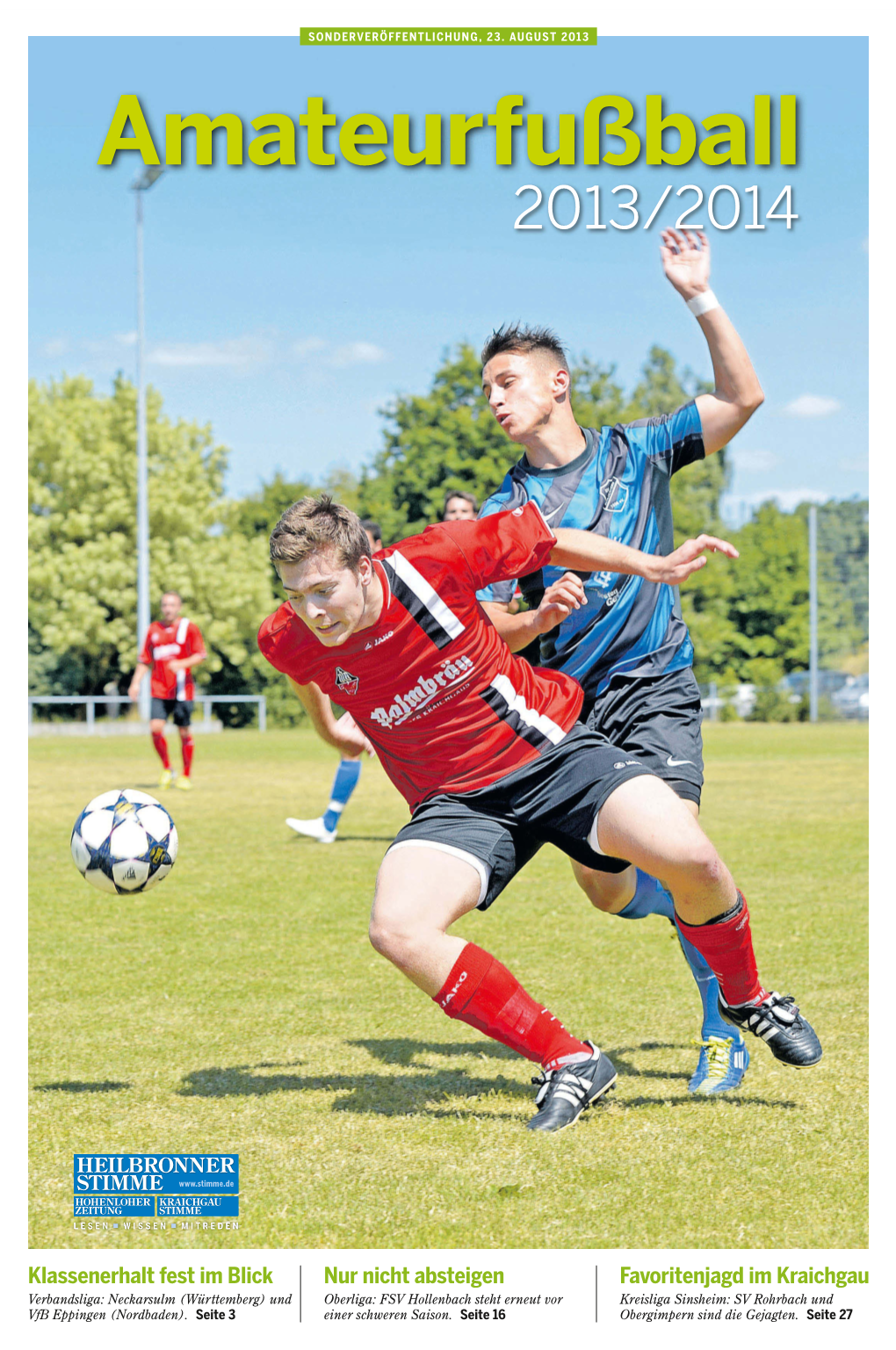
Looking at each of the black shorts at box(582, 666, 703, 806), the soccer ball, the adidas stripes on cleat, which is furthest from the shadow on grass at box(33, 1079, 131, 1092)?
the adidas stripes on cleat

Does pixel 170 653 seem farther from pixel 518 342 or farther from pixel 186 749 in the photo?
pixel 518 342

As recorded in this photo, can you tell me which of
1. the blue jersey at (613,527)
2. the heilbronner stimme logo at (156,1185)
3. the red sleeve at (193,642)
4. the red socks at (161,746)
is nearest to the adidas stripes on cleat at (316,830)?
the red socks at (161,746)

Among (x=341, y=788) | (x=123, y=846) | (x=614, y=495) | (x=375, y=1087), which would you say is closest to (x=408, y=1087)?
(x=375, y=1087)

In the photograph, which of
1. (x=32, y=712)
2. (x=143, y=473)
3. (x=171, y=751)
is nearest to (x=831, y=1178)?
(x=171, y=751)

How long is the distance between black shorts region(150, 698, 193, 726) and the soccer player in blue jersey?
12.6 metres

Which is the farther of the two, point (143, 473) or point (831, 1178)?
point (143, 473)

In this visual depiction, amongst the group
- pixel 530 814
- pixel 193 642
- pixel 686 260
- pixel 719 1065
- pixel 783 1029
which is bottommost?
pixel 719 1065

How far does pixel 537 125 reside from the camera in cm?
511

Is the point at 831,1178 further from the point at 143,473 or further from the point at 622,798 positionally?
the point at 143,473

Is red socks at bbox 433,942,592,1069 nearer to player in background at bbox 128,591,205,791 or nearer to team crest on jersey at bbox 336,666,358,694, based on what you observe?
team crest on jersey at bbox 336,666,358,694

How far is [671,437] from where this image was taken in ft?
16.3

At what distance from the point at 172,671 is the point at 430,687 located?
13.1 meters

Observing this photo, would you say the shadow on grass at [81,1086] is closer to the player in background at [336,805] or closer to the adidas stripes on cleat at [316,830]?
the player in background at [336,805]
